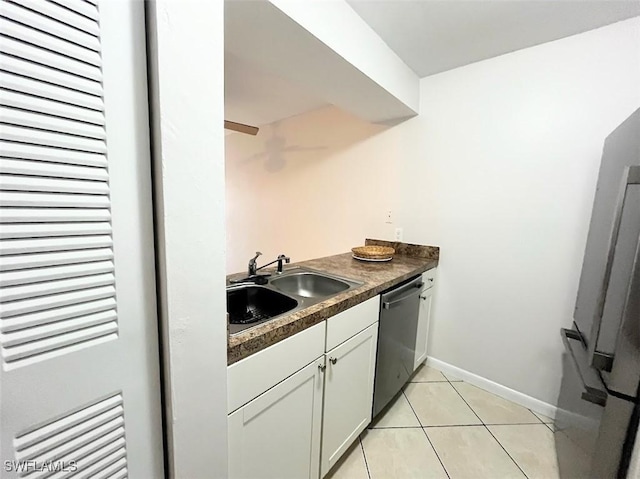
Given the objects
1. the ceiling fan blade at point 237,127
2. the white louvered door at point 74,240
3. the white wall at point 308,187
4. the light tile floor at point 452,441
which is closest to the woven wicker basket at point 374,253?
the white wall at point 308,187

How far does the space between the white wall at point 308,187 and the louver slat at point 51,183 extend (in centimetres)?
206

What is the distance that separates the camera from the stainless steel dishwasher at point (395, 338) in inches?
57.9

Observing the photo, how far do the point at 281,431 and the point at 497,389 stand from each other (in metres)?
1.69

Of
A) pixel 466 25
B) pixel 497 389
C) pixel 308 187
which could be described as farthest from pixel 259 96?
pixel 497 389

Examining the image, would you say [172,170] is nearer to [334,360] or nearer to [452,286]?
[334,360]

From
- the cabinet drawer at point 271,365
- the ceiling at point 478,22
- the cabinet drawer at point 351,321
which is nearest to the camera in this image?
the cabinet drawer at point 271,365

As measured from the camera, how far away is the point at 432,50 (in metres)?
1.69

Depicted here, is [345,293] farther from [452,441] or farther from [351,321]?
[452,441]

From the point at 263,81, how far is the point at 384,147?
1.12 m

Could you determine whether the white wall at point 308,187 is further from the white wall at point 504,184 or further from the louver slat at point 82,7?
the louver slat at point 82,7

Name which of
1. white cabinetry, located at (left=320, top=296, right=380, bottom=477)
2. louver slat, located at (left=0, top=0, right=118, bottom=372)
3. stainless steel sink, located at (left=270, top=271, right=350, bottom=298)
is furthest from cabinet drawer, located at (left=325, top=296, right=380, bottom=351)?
louver slat, located at (left=0, top=0, right=118, bottom=372)

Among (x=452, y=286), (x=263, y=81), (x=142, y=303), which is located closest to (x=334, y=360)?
(x=142, y=303)

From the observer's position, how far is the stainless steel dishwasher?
1.47 metres

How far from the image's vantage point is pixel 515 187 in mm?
1721
